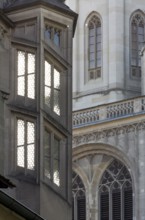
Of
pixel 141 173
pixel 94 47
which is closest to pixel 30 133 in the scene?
pixel 141 173

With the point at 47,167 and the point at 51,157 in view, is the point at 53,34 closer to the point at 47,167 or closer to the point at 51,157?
the point at 51,157

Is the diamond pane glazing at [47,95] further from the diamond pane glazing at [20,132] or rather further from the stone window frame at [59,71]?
the diamond pane glazing at [20,132]

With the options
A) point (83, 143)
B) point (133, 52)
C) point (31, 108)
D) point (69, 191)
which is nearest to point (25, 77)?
point (31, 108)


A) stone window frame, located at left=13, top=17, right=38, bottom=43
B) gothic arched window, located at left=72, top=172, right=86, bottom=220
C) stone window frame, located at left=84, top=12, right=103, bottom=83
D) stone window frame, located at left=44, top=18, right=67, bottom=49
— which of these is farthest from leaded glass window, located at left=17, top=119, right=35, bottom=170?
stone window frame, located at left=84, top=12, right=103, bottom=83

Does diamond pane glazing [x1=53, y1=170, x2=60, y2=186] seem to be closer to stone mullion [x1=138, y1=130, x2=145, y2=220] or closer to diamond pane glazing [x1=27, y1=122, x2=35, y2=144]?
diamond pane glazing [x1=27, y1=122, x2=35, y2=144]

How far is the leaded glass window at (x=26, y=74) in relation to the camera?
89.2 ft

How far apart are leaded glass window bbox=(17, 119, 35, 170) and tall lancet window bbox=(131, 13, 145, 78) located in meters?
41.3

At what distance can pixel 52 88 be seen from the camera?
27.9 m

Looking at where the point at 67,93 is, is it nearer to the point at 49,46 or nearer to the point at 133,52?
the point at 49,46

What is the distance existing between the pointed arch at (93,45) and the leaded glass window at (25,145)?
4244 cm

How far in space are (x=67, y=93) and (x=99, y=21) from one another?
42.1m

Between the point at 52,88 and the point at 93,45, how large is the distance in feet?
139

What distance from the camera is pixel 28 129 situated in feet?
88.4

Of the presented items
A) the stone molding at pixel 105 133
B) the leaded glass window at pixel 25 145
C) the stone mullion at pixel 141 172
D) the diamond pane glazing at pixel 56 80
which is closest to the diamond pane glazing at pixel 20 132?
the leaded glass window at pixel 25 145
